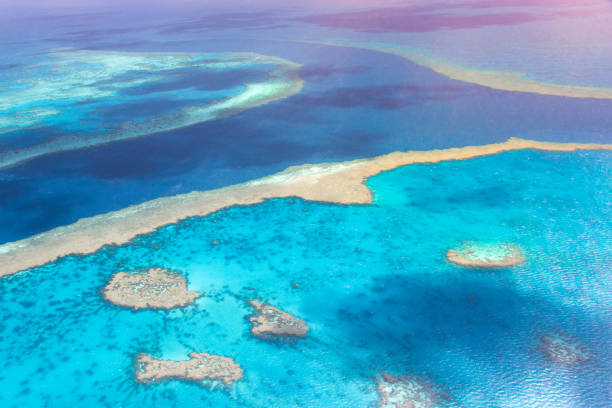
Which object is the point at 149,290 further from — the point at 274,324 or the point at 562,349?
the point at 562,349

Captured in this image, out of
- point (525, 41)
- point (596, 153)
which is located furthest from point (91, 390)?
point (525, 41)

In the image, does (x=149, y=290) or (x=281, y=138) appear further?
(x=281, y=138)

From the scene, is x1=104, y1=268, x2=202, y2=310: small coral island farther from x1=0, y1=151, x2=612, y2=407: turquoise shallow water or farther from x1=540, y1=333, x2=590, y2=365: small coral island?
x1=540, y1=333, x2=590, y2=365: small coral island

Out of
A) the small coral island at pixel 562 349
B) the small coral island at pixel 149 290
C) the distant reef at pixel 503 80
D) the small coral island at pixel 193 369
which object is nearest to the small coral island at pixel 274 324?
the small coral island at pixel 193 369

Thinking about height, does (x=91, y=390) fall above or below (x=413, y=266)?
below

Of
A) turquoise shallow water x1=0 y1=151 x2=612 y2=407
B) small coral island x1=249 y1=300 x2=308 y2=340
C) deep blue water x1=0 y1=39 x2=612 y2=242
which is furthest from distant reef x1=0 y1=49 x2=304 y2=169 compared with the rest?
small coral island x1=249 y1=300 x2=308 y2=340

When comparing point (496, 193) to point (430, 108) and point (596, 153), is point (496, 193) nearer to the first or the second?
point (596, 153)

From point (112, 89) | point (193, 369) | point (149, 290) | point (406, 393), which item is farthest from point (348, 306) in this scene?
point (112, 89)
